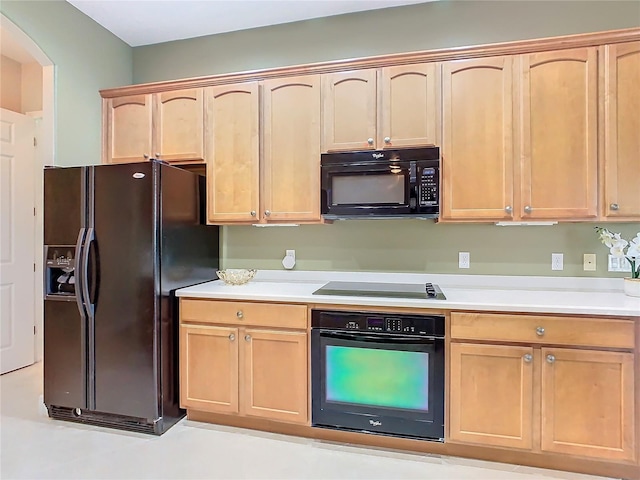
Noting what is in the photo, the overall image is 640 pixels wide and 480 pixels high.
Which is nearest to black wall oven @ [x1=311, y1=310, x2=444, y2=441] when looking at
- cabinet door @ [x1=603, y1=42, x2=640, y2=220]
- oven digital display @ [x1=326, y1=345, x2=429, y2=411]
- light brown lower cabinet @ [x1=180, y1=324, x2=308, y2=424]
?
oven digital display @ [x1=326, y1=345, x2=429, y2=411]

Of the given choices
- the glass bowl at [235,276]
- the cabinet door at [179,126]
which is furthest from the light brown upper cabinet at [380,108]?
the glass bowl at [235,276]

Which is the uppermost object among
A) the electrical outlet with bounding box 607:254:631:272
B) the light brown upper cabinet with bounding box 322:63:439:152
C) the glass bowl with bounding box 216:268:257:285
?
the light brown upper cabinet with bounding box 322:63:439:152

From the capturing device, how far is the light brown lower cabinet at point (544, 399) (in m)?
1.90

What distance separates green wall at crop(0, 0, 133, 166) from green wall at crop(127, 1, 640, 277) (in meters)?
0.54

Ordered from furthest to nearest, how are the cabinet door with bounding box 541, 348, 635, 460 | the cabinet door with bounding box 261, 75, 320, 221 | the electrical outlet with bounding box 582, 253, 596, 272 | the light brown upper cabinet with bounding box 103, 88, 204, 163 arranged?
the light brown upper cabinet with bounding box 103, 88, 204, 163
the cabinet door with bounding box 261, 75, 320, 221
the electrical outlet with bounding box 582, 253, 596, 272
the cabinet door with bounding box 541, 348, 635, 460

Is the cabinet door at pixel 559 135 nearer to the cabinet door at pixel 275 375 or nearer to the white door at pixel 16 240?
the cabinet door at pixel 275 375

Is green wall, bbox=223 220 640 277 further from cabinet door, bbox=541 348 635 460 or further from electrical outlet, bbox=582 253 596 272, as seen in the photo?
cabinet door, bbox=541 348 635 460

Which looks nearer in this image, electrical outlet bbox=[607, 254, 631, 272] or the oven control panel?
the oven control panel

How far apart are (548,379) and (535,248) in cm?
92

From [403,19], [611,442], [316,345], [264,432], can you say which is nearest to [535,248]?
[611,442]

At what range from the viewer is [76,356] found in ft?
8.11

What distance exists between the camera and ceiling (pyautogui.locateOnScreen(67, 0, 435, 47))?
2.74m

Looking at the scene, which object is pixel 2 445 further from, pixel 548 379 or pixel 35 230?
pixel 548 379

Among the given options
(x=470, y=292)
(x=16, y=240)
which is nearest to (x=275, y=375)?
(x=470, y=292)
